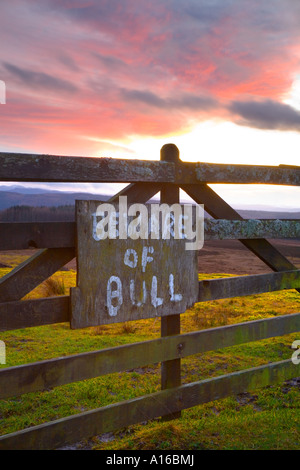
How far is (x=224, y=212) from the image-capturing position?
13.6 ft

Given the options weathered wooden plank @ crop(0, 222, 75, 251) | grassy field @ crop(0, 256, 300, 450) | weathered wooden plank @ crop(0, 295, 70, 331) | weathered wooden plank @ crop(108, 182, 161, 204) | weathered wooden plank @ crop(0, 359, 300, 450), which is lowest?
grassy field @ crop(0, 256, 300, 450)

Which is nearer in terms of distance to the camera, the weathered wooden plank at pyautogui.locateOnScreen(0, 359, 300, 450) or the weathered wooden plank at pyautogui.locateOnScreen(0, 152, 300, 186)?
the weathered wooden plank at pyautogui.locateOnScreen(0, 152, 300, 186)

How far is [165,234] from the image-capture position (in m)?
3.65

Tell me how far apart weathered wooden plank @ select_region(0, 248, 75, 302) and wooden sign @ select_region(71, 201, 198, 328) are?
169 mm

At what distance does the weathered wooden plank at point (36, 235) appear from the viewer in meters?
2.95

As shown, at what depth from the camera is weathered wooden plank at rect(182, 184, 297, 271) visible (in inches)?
156

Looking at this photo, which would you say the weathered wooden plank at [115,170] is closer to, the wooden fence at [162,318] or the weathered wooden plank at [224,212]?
the wooden fence at [162,318]

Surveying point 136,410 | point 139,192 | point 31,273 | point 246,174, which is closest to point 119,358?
point 136,410

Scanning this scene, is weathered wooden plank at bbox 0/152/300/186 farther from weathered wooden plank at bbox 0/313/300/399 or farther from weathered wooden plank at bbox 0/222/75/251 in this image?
weathered wooden plank at bbox 0/313/300/399

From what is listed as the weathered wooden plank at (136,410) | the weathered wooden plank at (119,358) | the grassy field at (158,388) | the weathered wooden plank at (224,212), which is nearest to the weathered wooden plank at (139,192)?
the weathered wooden plank at (224,212)

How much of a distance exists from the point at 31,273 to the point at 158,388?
297 centimetres

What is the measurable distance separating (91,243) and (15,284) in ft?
2.13

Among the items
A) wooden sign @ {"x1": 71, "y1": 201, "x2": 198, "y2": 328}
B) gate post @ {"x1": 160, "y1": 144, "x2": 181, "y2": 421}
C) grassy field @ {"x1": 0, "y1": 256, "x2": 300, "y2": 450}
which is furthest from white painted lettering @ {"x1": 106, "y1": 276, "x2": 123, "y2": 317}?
grassy field @ {"x1": 0, "y1": 256, "x2": 300, "y2": 450}
